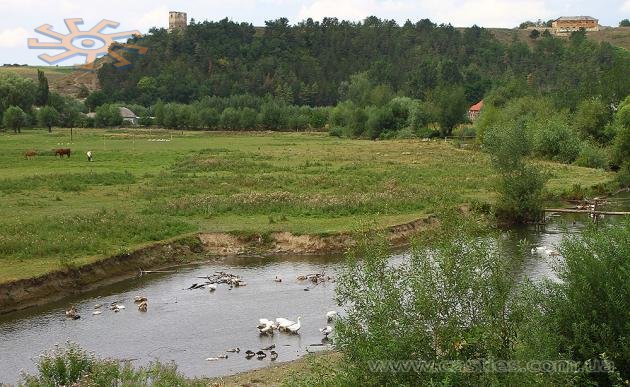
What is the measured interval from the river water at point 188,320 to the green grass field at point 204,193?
351 cm

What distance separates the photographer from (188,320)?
28.2 metres

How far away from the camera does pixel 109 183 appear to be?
57.9 m

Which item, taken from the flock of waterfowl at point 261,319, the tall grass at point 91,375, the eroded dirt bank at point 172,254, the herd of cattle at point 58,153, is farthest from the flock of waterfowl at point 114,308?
the herd of cattle at point 58,153

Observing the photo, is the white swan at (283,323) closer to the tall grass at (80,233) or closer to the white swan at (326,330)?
the white swan at (326,330)

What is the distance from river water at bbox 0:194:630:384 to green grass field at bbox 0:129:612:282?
11.5 ft

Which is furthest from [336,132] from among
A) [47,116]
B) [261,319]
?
[261,319]

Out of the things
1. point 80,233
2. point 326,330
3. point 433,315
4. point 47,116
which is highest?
point 433,315

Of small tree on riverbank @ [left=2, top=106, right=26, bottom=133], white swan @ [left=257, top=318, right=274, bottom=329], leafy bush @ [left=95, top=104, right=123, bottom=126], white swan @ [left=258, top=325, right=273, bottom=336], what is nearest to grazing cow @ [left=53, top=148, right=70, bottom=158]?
small tree on riverbank @ [left=2, top=106, right=26, bottom=133]

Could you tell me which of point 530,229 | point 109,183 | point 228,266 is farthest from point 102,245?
point 530,229

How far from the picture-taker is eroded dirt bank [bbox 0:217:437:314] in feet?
101

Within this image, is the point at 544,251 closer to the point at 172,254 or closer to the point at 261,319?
the point at 261,319

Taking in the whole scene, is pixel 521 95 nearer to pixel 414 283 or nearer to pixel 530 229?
pixel 530 229

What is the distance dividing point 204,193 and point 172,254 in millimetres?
14533

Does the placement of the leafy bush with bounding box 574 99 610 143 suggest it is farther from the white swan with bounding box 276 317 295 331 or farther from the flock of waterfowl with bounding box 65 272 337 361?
the white swan with bounding box 276 317 295 331
